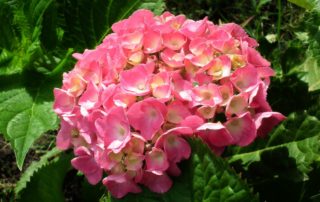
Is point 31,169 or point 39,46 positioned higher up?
point 39,46

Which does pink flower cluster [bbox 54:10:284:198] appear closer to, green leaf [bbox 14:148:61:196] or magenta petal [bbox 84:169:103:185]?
magenta petal [bbox 84:169:103:185]

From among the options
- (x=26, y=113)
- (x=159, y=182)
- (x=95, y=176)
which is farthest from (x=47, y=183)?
(x=159, y=182)

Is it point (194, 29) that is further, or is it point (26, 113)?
point (26, 113)

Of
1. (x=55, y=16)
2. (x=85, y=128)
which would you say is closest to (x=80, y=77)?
(x=85, y=128)

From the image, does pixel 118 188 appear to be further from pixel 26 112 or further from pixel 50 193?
pixel 50 193

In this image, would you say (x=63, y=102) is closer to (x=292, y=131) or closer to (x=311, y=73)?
(x=292, y=131)

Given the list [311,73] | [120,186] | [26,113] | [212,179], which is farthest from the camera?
[311,73]

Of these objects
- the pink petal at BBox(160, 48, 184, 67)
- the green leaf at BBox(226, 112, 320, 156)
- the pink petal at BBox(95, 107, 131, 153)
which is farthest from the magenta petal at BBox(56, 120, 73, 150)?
the green leaf at BBox(226, 112, 320, 156)
